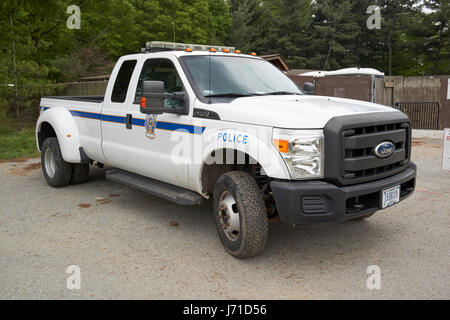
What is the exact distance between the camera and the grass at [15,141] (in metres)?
11.4

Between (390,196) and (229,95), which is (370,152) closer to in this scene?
(390,196)

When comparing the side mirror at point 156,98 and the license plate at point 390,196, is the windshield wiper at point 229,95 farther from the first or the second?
the license plate at point 390,196

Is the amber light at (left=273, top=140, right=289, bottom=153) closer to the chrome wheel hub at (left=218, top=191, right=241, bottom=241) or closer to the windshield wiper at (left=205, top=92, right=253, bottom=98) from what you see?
the chrome wheel hub at (left=218, top=191, right=241, bottom=241)

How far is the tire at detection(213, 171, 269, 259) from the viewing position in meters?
4.18

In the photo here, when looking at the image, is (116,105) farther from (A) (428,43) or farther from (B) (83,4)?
(A) (428,43)

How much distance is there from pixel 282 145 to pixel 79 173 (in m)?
4.76

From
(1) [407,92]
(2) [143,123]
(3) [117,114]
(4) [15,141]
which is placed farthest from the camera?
(1) [407,92]

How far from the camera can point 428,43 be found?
4234 cm

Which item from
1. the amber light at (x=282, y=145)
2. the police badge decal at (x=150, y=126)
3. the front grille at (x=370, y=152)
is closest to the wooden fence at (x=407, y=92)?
the police badge decal at (x=150, y=126)

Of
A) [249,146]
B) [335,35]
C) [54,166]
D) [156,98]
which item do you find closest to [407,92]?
[54,166]

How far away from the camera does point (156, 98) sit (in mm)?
4703

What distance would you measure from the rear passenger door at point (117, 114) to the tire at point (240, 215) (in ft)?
6.32

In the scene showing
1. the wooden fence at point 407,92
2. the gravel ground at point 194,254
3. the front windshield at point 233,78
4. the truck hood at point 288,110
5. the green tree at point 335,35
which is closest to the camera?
the gravel ground at point 194,254

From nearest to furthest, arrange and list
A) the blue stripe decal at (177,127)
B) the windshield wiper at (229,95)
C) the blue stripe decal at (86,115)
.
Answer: the blue stripe decal at (177,127) < the windshield wiper at (229,95) < the blue stripe decal at (86,115)
